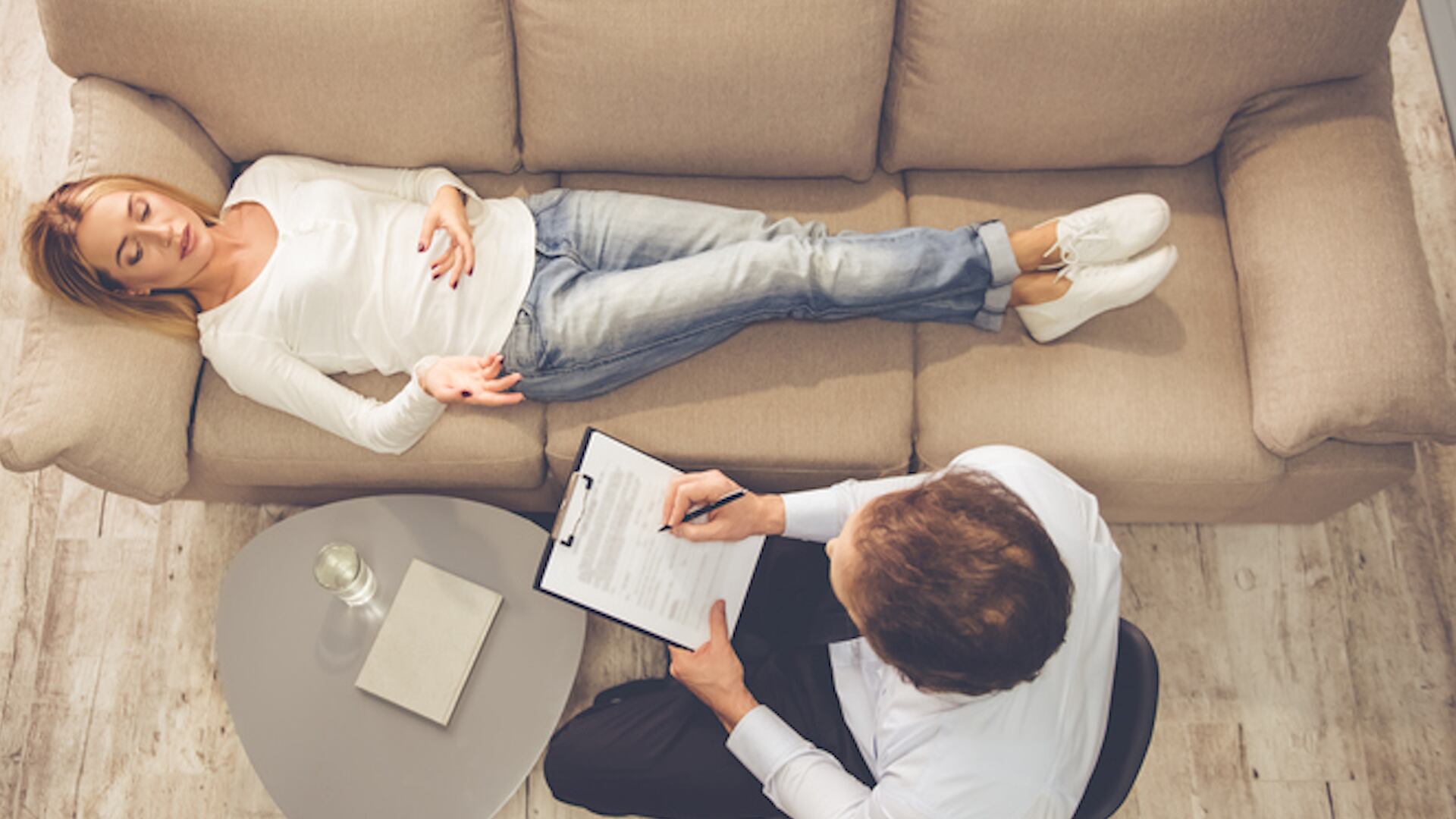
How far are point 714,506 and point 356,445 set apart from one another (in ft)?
2.55

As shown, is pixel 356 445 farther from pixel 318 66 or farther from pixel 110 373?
pixel 318 66

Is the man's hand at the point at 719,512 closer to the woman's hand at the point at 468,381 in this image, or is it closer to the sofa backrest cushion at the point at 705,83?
the woman's hand at the point at 468,381

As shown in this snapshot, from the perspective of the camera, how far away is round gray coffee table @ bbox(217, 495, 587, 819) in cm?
157

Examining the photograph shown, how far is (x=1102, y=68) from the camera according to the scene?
174 centimetres

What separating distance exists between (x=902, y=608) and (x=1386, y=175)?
4.66 feet

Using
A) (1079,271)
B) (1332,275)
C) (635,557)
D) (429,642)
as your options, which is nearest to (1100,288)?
(1079,271)

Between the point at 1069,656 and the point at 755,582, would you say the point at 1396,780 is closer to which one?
the point at 1069,656

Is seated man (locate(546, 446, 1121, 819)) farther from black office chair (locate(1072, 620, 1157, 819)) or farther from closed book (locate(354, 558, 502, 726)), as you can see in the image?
closed book (locate(354, 558, 502, 726))

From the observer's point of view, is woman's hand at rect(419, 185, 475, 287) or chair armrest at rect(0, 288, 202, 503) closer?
chair armrest at rect(0, 288, 202, 503)

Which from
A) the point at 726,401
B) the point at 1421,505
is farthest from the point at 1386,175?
the point at 726,401

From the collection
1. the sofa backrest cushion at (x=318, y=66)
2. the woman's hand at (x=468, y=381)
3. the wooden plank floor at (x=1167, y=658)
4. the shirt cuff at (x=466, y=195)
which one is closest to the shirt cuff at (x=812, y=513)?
the woman's hand at (x=468, y=381)

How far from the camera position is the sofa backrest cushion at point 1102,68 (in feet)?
5.50

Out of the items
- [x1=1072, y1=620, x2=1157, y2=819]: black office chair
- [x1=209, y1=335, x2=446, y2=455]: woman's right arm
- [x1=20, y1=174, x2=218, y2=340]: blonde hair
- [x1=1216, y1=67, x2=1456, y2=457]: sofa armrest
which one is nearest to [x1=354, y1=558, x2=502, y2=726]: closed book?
[x1=209, y1=335, x2=446, y2=455]: woman's right arm

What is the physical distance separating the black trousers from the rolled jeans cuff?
583mm
